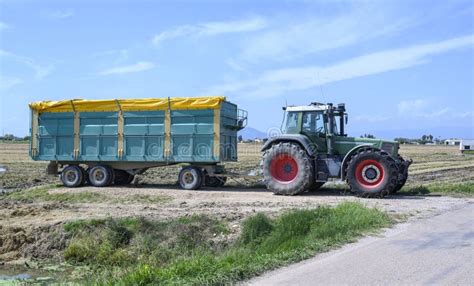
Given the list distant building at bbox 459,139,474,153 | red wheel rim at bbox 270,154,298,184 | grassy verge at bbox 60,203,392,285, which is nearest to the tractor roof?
red wheel rim at bbox 270,154,298,184

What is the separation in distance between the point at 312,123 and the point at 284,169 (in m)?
1.77

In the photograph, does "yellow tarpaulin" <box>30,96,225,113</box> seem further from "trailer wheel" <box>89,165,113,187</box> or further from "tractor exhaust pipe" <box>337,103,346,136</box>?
"tractor exhaust pipe" <box>337,103,346,136</box>

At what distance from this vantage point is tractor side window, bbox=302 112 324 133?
60.7ft

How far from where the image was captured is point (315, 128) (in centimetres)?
1856

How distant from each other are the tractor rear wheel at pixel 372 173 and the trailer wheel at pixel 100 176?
28.9 ft

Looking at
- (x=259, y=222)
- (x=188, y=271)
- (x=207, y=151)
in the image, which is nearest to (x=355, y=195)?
(x=207, y=151)

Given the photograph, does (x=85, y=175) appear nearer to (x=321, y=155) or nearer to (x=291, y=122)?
(x=291, y=122)

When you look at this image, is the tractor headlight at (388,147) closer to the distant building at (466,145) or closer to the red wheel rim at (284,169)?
the red wheel rim at (284,169)

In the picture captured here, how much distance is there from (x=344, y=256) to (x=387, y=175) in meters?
8.95

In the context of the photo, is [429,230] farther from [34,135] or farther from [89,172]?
[34,135]

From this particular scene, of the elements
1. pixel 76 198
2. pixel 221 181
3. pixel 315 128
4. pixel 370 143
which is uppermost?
pixel 315 128

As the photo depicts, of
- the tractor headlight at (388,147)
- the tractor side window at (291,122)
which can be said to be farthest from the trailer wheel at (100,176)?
the tractor headlight at (388,147)

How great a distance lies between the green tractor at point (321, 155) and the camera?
17141 millimetres

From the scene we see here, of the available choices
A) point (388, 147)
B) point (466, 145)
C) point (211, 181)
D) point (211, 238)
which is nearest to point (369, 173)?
point (388, 147)
